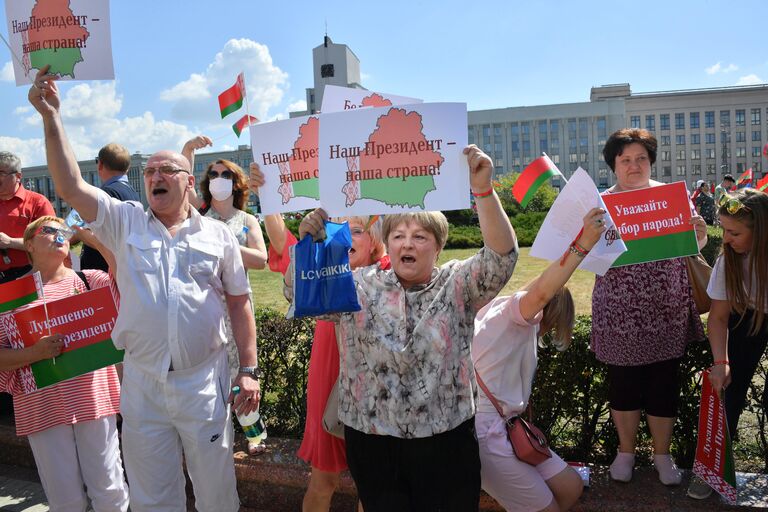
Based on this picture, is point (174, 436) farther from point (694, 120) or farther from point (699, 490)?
point (694, 120)

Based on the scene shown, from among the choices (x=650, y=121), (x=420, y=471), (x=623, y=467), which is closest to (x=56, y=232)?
(x=420, y=471)

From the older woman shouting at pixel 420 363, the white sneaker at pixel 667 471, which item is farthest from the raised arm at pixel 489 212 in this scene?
the white sneaker at pixel 667 471

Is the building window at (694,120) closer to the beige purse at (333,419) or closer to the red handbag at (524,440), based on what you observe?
the red handbag at (524,440)

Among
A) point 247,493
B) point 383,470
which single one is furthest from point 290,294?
point 247,493

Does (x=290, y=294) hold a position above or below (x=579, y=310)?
above

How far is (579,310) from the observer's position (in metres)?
8.67

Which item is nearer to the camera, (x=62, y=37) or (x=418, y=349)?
(x=418, y=349)

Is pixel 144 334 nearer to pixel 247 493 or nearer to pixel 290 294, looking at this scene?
pixel 290 294

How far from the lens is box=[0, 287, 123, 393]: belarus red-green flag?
3.10m

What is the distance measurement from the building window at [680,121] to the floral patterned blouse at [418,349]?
120 meters

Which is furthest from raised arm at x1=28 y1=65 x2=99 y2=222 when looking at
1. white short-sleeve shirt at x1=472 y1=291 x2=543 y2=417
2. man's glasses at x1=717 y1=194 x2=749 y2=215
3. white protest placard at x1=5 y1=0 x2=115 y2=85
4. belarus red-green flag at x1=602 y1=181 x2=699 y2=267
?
man's glasses at x1=717 y1=194 x2=749 y2=215

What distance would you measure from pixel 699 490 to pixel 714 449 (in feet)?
0.77

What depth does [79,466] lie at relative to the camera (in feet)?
10.5

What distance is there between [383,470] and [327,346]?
77 centimetres
